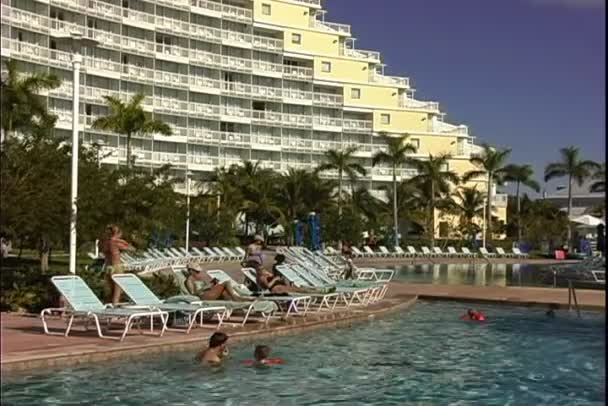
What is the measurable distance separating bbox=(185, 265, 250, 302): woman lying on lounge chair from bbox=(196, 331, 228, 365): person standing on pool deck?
3603 millimetres

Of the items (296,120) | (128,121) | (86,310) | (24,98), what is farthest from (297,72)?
(86,310)

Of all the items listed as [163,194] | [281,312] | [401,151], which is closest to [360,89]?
[401,151]

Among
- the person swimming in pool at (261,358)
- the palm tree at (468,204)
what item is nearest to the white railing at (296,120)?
the palm tree at (468,204)

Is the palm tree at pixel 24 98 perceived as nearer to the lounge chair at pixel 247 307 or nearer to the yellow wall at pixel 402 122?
the lounge chair at pixel 247 307

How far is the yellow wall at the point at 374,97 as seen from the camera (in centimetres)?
8881

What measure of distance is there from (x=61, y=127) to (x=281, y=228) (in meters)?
18.2

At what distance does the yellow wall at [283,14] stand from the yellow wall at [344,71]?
166 inches

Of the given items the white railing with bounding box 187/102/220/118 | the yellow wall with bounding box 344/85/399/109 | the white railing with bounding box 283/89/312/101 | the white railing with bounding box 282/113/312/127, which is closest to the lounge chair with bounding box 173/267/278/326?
the white railing with bounding box 187/102/220/118

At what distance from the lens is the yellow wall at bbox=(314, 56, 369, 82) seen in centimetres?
A: 8725

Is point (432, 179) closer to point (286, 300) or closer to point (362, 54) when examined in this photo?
point (362, 54)

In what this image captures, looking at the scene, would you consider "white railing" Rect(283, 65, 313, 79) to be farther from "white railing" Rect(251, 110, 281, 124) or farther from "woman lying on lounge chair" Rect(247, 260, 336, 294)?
"woman lying on lounge chair" Rect(247, 260, 336, 294)

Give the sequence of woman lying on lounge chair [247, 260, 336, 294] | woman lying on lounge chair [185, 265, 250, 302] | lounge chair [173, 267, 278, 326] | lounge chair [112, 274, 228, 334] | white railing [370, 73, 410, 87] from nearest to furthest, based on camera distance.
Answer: lounge chair [112, 274, 228, 334] → lounge chair [173, 267, 278, 326] → woman lying on lounge chair [185, 265, 250, 302] → woman lying on lounge chair [247, 260, 336, 294] → white railing [370, 73, 410, 87]

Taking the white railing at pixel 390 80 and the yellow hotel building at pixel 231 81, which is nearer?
the yellow hotel building at pixel 231 81

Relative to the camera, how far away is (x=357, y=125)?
8825cm
